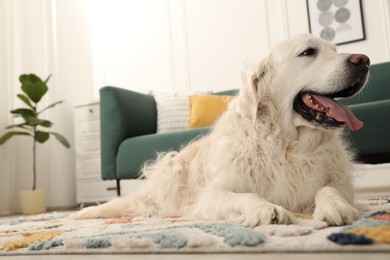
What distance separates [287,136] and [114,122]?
186 cm

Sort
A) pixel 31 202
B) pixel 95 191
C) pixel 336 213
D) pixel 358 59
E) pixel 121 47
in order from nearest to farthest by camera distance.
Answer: pixel 336 213 < pixel 358 59 < pixel 31 202 < pixel 95 191 < pixel 121 47

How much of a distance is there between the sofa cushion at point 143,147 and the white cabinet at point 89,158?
46.1 inches

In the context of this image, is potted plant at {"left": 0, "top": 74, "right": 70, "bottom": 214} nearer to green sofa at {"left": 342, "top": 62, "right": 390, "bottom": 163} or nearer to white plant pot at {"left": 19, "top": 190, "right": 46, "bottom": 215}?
white plant pot at {"left": 19, "top": 190, "right": 46, "bottom": 215}

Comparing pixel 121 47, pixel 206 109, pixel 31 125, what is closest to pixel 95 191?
pixel 31 125

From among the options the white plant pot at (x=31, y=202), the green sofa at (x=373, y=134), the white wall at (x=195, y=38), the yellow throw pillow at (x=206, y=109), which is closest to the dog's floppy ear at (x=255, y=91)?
the green sofa at (x=373, y=134)

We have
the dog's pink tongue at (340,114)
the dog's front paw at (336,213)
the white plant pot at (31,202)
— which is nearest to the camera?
the dog's front paw at (336,213)

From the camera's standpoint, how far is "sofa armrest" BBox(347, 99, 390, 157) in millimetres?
2225

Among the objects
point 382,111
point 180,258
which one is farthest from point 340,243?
point 382,111

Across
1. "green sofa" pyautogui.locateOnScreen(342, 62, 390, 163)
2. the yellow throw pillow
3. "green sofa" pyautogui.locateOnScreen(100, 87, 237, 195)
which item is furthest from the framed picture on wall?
"green sofa" pyautogui.locateOnScreen(100, 87, 237, 195)

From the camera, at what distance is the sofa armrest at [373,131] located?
222cm

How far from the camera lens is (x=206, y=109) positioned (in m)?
3.32

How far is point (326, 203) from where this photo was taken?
3.88 ft

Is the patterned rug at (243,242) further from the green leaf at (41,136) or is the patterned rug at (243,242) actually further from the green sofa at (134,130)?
the green leaf at (41,136)

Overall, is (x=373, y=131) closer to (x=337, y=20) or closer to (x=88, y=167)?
(x=337, y=20)
